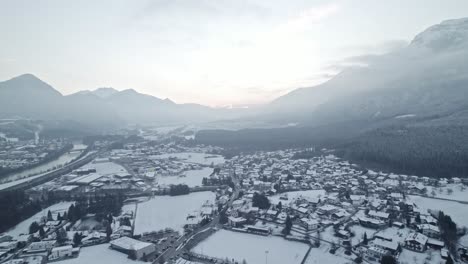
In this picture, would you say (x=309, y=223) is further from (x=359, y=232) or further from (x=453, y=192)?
(x=453, y=192)

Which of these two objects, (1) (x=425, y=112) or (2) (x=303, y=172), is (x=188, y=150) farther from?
(1) (x=425, y=112)

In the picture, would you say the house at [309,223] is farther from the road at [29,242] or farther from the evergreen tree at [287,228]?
the road at [29,242]

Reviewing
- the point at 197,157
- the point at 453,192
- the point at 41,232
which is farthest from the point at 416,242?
the point at 197,157

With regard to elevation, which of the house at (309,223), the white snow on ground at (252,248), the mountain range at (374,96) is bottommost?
the white snow on ground at (252,248)

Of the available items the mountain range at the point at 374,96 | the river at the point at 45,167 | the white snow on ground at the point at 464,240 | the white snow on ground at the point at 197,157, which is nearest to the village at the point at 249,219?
the white snow on ground at the point at 464,240

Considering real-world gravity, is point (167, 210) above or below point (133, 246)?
above

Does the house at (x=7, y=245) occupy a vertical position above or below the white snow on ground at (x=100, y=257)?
above

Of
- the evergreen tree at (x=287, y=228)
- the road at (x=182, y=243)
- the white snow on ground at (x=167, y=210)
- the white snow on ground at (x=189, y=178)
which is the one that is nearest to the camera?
the road at (x=182, y=243)
